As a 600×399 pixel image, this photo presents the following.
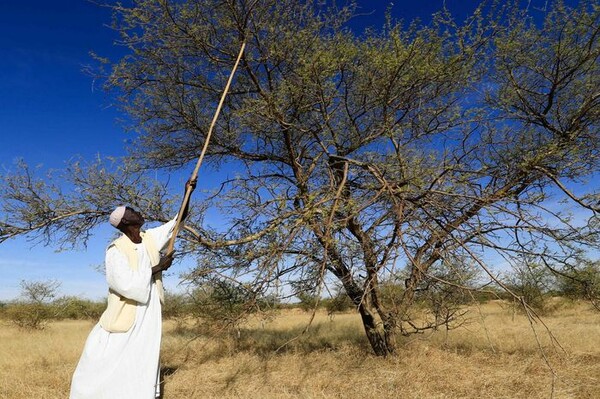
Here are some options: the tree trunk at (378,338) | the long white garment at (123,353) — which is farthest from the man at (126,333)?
the tree trunk at (378,338)

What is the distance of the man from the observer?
10.9 feet

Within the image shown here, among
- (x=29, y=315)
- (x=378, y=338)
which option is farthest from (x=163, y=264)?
(x=29, y=315)

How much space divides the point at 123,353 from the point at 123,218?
1003 mm

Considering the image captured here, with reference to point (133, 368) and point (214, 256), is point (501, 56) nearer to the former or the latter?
point (214, 256)

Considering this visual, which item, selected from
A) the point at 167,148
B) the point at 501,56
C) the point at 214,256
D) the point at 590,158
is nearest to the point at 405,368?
the point at 214,256

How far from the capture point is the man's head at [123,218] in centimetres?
352

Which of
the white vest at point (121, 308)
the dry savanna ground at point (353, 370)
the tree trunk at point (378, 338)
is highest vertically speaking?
the white vest at point (121, 308)

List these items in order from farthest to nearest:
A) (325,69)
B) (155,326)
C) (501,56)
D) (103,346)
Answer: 1. (501,56)
2. (325,69)
3. (155,326)
4. (103,346)

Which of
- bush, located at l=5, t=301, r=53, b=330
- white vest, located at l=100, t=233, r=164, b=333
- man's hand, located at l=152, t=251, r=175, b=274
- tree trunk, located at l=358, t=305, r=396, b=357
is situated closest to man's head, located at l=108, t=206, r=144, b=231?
white vest, located at l=100, t=233, r=164, b=333

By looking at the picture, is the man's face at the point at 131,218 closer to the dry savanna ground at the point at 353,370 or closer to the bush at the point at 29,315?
A: the dry savanna ground at the point at 353,370

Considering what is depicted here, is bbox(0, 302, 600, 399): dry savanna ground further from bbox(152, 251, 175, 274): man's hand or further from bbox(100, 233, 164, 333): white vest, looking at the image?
bbox(100, 233, 164, 333): white vest

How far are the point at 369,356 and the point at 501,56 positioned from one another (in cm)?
491

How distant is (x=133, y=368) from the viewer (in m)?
3.39

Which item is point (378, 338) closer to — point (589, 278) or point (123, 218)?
point (589, 278)
